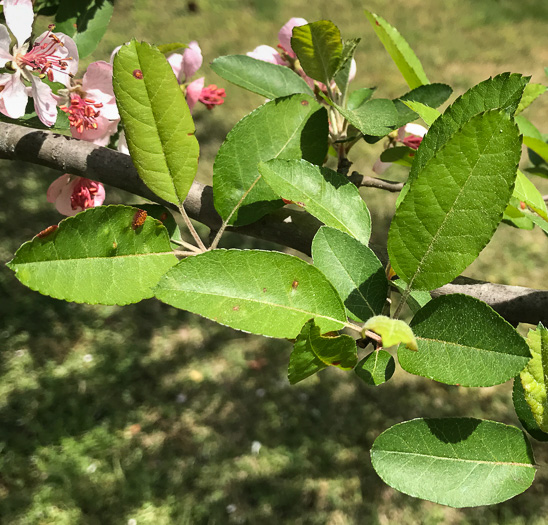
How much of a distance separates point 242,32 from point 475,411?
13.4ft

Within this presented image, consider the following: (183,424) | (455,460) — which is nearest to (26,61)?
(455,460)

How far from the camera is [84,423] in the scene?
2.41m

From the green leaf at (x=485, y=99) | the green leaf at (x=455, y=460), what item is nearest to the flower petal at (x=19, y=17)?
the green leaf at (x=485, y=99)

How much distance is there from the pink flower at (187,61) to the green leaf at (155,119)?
388mm

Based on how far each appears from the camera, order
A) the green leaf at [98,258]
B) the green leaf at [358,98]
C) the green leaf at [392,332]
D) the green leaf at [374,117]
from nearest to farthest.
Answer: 1. the green leaf at [392,332]
2. the green leaf at [98,258]
3. the green leaf at [374,117]
4. the green leaf at [358,98]

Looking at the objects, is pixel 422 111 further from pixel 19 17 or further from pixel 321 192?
pixel 19 17

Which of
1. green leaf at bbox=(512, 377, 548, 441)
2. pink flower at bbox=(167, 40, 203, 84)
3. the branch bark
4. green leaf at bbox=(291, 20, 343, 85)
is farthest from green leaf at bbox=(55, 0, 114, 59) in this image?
green leaf at bbox=(512, 377, 548, 441)

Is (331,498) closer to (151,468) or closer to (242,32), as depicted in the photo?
(151,468)

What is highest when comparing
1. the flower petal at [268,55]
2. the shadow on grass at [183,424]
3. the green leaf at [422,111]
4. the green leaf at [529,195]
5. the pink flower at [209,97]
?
the green leaf at [422,111]

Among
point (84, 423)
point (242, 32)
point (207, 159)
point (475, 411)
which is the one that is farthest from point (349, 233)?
point (242, 32)

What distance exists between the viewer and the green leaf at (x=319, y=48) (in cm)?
67

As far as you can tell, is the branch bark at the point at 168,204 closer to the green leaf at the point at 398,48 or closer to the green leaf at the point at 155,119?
the green leaf at the point at 155,119

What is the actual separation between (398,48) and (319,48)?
19 cm

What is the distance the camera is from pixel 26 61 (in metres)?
0.72
